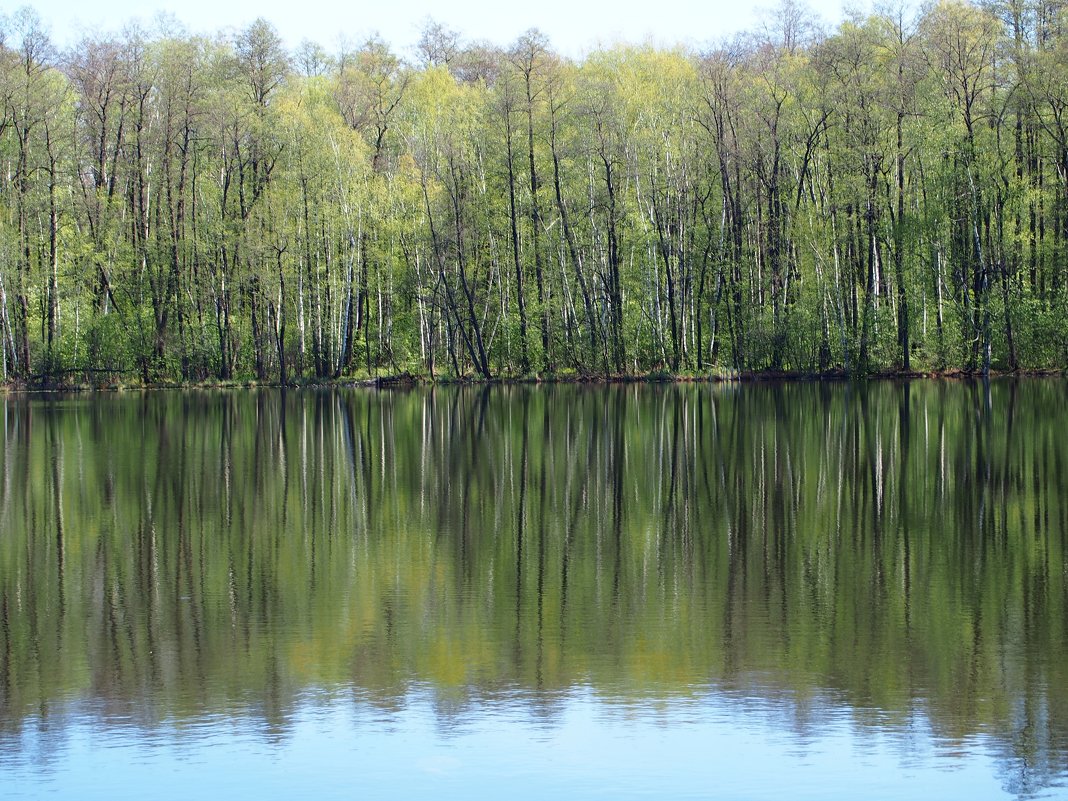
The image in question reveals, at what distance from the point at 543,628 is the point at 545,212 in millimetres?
46267

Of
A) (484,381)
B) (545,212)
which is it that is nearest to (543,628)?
(484,381)

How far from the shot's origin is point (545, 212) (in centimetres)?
5459

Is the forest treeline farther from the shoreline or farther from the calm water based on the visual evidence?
the calm water

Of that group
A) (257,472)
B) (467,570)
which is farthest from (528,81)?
(467,570)

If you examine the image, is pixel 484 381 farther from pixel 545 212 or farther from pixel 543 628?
pixel 543 628

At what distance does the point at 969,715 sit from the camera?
7219 millimetres

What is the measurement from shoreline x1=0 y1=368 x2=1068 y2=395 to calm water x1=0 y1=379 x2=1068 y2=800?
28.1 m

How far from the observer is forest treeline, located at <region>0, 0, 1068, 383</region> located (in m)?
47.9

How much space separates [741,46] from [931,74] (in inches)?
494

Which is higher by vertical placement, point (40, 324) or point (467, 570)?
point (40, 324)

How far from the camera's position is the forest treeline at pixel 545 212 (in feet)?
157

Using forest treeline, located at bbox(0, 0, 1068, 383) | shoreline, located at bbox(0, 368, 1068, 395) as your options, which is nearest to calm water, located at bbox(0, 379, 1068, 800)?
shoreline, located at bbox(0, 368, 1068, 395)

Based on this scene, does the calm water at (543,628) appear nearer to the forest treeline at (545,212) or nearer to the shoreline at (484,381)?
the shoreline at (484,381)

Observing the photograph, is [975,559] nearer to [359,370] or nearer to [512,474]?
[512,474]
